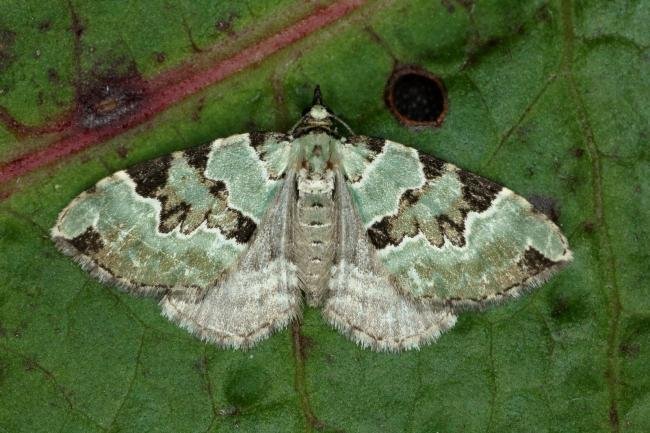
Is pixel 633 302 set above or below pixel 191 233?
below

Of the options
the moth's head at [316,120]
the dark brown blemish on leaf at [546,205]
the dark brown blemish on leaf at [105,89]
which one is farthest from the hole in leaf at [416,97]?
the dark brown blemish on leaf at [105,89]

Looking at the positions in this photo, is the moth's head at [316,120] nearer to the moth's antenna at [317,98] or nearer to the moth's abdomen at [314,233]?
the moth's antenna at [317,98]

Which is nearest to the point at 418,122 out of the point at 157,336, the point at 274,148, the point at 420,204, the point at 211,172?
the point at 420,204

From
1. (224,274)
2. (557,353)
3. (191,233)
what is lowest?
(557,353)

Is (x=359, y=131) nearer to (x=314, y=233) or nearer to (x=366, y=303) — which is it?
(x=314, y=233)

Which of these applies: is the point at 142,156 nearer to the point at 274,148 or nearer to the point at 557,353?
the point at 274,148

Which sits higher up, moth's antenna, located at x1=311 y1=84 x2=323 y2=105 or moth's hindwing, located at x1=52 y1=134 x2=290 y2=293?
moth's antenna, located at x1=311 y1=84 x2=323 y2=105

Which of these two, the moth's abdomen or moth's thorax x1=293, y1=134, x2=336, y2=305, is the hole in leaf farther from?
the moth's abdomen

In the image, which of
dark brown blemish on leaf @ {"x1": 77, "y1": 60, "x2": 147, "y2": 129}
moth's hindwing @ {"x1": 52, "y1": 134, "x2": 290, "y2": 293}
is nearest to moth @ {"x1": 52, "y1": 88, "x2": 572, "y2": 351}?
moth's hindwing @ {"x1": 52, "y1": 134, "x2": 290, "y2": 293}

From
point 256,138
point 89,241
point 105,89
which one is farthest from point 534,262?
point 105,89
